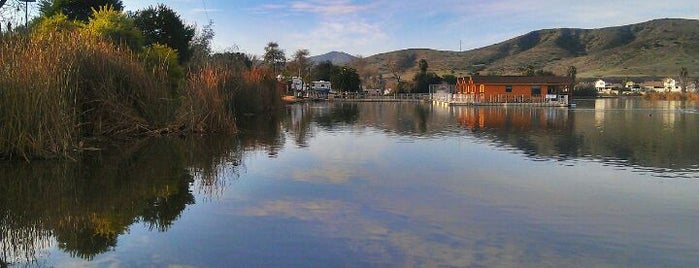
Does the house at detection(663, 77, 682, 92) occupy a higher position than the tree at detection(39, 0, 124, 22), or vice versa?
the tree at detection(39, 0, 124, 22)

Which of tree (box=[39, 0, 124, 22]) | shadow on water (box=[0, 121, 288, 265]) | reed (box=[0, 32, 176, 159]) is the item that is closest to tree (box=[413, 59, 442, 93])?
tree (box=[39, 0, 124, 22])

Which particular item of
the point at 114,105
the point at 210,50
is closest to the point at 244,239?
the point at 114,105

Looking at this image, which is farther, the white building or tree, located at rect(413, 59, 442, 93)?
tree, located at rect(413, 59, 442, 93)

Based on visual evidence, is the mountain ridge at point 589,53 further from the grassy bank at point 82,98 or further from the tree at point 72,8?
the grassy bank at point 82,98

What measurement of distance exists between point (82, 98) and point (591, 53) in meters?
159

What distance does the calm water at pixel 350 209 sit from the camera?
5.63 metres

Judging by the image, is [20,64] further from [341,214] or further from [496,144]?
[496,144]

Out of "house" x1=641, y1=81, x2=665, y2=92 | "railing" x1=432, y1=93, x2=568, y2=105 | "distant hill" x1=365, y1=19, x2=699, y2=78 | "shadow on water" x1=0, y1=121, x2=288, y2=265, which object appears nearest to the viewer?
"shadow on water" x1=0, y1=121, x2=288, y2=265

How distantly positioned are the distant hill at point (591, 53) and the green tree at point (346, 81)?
45.3m

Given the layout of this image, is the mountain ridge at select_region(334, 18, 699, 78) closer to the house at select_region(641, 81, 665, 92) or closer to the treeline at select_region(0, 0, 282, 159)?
the house at select_region(641, 81, 665, 92)

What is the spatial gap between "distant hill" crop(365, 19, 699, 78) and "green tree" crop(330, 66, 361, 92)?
149 ft

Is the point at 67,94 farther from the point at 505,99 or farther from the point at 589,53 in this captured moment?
the point at 589,53

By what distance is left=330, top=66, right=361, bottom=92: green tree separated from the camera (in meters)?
83.9

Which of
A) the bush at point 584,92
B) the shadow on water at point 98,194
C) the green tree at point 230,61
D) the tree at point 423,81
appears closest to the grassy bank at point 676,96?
the bush at point 584,92
